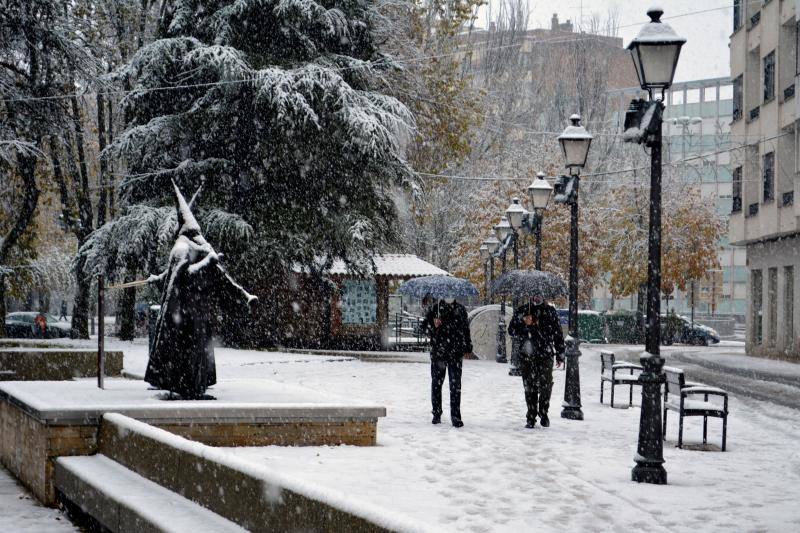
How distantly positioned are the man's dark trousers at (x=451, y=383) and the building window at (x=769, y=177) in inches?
1053

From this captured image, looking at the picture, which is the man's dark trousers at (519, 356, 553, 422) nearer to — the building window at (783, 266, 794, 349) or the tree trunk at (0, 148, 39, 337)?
the tree trunk at (0, 148, 39, 337)

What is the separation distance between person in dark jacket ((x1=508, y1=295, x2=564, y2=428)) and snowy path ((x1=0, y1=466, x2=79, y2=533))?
633 centimetres

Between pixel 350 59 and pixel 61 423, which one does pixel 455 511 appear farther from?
pixel 350 59

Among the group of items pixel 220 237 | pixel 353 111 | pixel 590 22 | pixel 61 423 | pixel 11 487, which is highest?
pixel 590 22

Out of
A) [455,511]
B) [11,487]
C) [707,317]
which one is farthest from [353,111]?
[707,317]

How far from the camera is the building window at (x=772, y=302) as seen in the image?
135 ft

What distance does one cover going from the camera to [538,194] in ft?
73.7

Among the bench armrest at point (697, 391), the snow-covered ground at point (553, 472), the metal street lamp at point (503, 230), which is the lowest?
the snow-covered ground at point (553, 472)

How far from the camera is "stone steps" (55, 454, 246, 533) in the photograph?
707 centimetres

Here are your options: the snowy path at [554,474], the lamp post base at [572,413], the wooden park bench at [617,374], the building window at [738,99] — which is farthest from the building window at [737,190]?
the lamp post base at [572,413]

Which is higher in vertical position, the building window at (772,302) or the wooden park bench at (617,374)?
the building window at (772,302)

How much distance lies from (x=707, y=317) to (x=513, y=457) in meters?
70.5

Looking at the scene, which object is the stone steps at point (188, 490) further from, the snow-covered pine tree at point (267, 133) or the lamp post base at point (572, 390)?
the snow-covered pine tree at point (267, 133)

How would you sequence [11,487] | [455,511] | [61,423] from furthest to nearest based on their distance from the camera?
1. [11,487]
2. [61,423]
3. [455,511]
